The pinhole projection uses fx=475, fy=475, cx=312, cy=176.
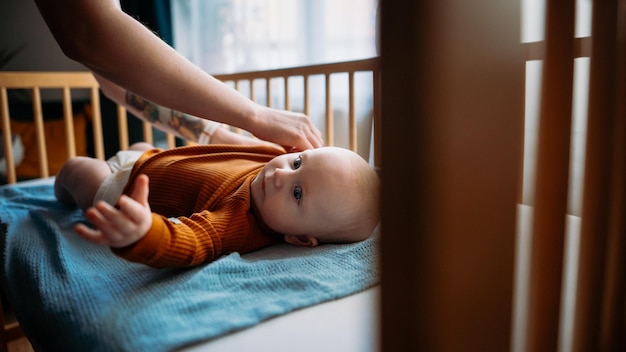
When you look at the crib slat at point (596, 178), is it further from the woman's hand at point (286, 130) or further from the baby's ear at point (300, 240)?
the woman's hand at point (286, 130)

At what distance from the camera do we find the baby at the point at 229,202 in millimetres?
573

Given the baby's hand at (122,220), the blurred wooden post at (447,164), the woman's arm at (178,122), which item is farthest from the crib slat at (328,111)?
the blurred wooden post at (447,164)

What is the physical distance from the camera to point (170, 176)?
1009 mm

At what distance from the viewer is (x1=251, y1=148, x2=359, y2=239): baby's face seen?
83cm

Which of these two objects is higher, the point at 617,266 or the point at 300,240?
the point at 617,266

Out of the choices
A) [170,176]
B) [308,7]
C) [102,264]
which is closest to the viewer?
[102,264]

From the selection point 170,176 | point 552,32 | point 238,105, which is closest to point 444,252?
point 552,32

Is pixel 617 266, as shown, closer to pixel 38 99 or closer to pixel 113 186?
pixel 113 186

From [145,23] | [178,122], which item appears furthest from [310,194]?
[145,23]

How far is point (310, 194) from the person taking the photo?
2.74ft

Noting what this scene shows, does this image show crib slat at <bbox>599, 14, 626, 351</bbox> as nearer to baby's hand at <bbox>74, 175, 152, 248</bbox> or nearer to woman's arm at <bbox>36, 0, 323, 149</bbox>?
baby's hand at <bbox>74, 175, 152, 248</bbox>

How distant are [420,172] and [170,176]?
81cm

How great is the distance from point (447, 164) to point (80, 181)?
1.09m

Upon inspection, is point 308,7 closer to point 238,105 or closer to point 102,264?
point 238,105
